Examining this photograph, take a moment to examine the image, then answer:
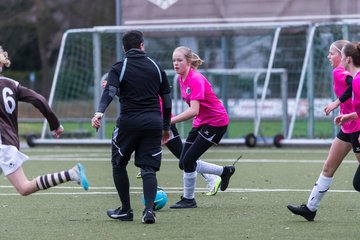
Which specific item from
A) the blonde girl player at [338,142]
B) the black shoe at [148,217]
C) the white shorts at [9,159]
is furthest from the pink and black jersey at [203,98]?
the white shorts at [9,159]

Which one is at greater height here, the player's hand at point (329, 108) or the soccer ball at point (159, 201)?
the player's hand at point (329, 108)

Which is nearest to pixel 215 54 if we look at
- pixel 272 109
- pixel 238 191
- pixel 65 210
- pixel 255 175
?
pixel 272 109

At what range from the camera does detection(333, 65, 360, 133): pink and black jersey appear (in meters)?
10.3

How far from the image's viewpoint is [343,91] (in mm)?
10469

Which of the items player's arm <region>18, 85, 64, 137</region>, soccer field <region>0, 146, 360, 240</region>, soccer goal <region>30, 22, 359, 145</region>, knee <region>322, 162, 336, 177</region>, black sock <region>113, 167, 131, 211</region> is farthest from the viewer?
soccer goal <region>30, 22, 359, 145</region>

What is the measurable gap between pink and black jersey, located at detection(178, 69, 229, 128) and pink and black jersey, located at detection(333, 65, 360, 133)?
184cm

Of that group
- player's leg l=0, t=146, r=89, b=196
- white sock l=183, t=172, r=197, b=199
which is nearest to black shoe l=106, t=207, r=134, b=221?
player's leg l=0, t=146, r=89, b=196

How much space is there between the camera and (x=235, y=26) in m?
24.1

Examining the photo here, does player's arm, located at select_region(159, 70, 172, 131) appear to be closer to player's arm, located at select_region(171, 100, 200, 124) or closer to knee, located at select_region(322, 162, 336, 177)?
player's arm, located at select_region(171, 100, 200, 124)

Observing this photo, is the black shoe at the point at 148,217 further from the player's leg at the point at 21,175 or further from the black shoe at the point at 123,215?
the player's leg at the point at 21,175

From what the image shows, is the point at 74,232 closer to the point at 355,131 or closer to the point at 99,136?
the point at 355,131

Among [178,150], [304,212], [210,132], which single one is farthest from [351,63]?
[178,150]

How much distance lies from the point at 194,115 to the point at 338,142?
2.02m

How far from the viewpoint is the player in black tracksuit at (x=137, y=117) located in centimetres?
1035
